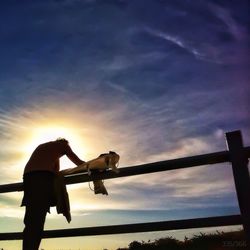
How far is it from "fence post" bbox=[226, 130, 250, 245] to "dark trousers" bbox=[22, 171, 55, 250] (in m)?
2.44

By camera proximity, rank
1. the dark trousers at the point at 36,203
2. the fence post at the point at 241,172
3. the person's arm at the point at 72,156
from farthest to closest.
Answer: the person's arm at the point at 72,156
the dark trousers at the point at 36,203
the fence post at the point at 241,172

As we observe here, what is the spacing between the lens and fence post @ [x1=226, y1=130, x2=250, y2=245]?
12.1 feet

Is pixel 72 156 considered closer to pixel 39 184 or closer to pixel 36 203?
pixel 39 184

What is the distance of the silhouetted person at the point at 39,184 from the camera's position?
488 centimetres

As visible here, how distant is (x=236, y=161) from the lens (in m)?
3.90

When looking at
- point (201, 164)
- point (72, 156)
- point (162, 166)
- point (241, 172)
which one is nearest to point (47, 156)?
point (72, 156)

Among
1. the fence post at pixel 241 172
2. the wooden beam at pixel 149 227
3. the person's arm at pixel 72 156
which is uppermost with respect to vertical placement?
the person's arm at pixel 72 156

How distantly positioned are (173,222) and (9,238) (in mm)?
2359

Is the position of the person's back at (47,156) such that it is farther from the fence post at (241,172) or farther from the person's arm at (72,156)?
the fence post at (241,172)

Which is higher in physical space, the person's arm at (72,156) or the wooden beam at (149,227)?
the person's arm at (72,156)

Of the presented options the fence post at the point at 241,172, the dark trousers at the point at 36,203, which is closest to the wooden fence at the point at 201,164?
the fence post at the point at 241,172

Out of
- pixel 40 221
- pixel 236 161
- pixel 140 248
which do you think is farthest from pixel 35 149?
pixel 140 248

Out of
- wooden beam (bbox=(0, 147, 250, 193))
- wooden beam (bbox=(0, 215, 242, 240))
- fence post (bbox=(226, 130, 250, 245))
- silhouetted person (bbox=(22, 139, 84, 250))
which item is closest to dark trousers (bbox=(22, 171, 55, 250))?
silhouetted person (bbox=(22, 139, 84, 250))

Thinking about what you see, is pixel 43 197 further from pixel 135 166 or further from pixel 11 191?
pixel 135 166
